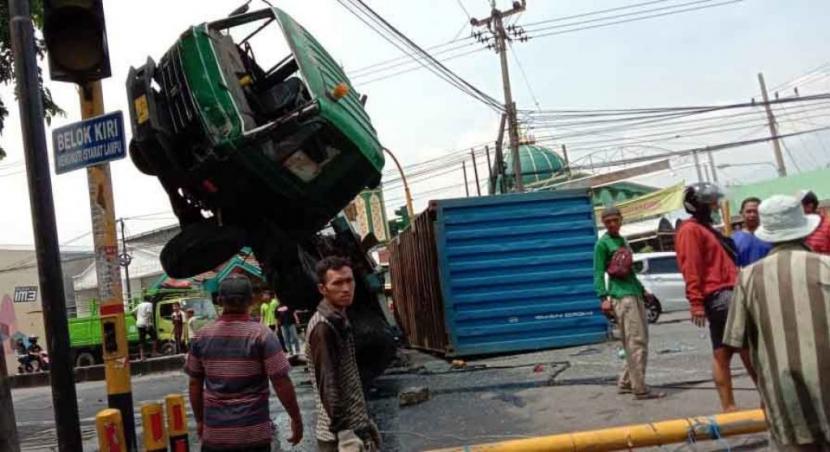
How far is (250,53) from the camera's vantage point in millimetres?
7363

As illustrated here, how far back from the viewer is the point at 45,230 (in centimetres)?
426

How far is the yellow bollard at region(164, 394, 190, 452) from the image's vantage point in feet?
13.4

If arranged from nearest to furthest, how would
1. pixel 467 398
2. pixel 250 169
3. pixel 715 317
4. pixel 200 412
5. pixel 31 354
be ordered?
1. pixel 200 412
2. pixel 715 317
3. pixel 250 169
4. pixel 467 398
5. pixel 31 354

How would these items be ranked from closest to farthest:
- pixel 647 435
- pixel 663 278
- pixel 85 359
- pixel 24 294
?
pixel 647 435
pixel 663 278
pixel 85 359
pixel 24 294

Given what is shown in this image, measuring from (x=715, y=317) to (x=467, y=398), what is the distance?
2821 millimetres

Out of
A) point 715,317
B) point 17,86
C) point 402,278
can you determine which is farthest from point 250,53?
point 402,278

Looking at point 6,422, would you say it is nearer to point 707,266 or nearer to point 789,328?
point 789,328

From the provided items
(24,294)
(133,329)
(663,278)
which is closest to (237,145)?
(663,278)

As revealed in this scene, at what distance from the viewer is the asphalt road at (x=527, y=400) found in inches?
213

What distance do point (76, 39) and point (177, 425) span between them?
2.43 m

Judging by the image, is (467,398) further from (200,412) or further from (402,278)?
(402,278)

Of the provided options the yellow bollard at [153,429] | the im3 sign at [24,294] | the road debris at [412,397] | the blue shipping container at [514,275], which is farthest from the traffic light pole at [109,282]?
the im3 sign at [24,294]

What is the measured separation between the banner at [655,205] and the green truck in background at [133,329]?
13806 mm

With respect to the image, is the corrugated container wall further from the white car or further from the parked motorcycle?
the parked motorcycle
